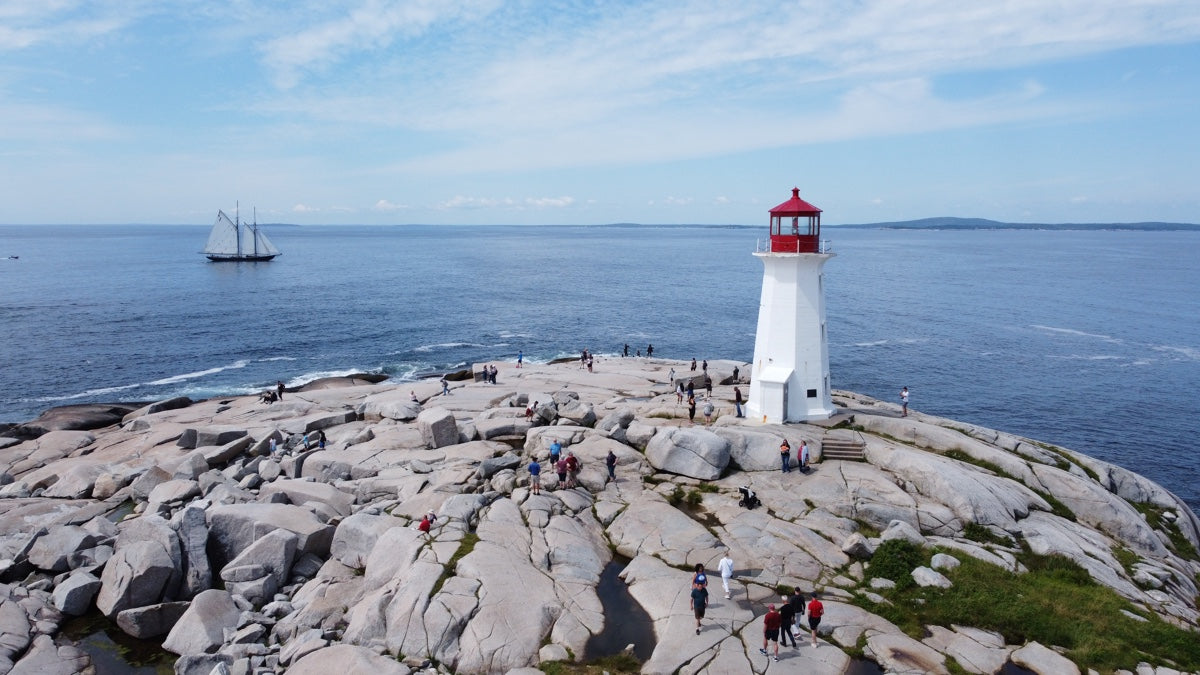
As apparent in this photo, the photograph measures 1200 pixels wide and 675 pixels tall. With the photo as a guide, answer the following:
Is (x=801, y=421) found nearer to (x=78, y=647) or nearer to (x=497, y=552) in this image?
(x=497, y=552)

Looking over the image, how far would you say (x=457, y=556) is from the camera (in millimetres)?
22172

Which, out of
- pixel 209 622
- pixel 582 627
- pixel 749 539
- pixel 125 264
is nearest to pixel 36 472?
pixel 209 622

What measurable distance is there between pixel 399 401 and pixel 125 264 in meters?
170

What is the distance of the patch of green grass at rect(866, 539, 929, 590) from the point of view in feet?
72.9

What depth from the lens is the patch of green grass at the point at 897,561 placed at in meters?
22.2

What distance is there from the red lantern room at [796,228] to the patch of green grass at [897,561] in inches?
542

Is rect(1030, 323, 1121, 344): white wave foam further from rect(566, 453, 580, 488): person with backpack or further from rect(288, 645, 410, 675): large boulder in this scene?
rect(288, 645, 410, 675): large boulder

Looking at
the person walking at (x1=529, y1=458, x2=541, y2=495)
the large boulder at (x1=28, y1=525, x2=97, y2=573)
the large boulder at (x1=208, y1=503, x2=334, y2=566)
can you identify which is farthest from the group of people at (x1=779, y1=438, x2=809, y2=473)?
the large boulder at (x1=28, y1=525, x2=97, y2=573)

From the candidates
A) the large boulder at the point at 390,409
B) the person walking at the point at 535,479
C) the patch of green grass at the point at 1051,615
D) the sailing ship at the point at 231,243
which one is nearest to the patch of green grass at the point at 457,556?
the person walking at the point at 535,479

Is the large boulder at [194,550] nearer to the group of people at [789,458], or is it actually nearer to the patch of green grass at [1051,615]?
the patch of green grass at [1051,615]

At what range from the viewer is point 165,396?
57.6m

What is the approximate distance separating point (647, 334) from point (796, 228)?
52368mm

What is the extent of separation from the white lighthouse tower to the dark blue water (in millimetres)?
24973

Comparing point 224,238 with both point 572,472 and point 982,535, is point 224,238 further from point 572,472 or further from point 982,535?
point 982,535
